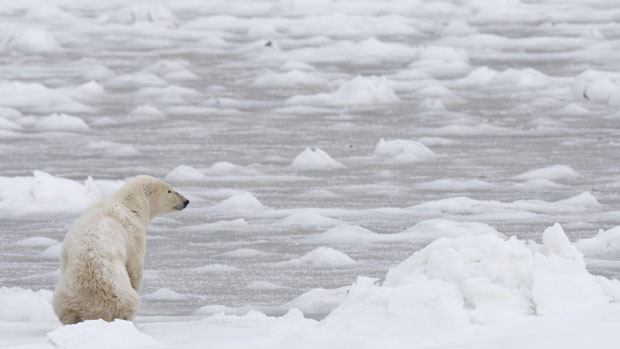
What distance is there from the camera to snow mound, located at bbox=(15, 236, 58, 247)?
7152 mm

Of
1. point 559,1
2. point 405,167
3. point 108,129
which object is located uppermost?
point 559,1

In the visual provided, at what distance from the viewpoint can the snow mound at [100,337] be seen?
373cm

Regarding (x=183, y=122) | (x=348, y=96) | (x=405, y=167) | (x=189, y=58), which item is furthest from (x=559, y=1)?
(x=405, y=167)

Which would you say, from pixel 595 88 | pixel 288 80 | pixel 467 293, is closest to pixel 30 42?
pixel 288 80

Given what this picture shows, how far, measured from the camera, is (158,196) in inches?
204

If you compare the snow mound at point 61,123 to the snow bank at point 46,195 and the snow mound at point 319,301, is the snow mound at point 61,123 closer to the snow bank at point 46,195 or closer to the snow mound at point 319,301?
the snow bank at point 46,195

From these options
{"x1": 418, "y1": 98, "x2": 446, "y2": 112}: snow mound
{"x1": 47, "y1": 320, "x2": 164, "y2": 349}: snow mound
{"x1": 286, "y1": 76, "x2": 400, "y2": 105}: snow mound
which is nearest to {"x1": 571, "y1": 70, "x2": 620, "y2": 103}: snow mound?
{"x1": 418, "y1": 98, "x2": 446, "y2": 112}: snow mound

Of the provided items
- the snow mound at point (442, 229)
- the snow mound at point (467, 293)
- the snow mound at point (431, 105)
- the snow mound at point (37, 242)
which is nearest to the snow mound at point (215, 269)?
the snow mound at point (37, 242)

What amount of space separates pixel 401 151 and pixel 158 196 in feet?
16.6

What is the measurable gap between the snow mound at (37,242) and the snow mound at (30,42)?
31.9 ft

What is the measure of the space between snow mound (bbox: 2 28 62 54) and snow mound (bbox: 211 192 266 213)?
9.10m

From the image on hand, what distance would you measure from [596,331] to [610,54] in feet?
41.4

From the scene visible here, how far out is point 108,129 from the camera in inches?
453

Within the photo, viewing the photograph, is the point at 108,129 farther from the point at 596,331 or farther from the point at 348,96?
the point at 596,331
